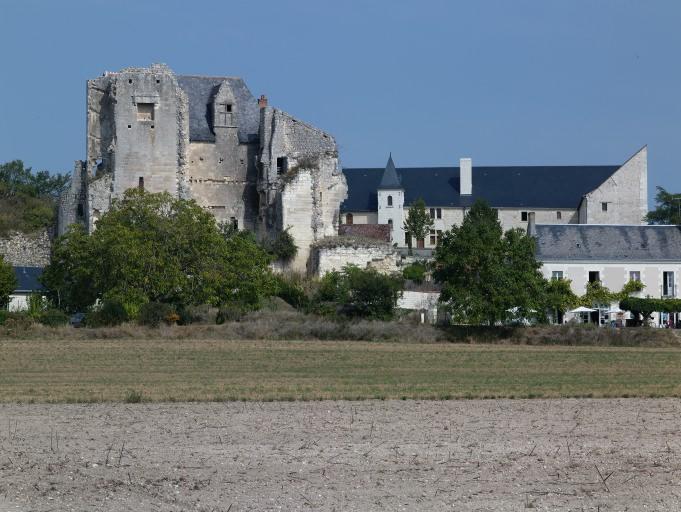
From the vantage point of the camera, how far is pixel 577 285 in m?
59.0

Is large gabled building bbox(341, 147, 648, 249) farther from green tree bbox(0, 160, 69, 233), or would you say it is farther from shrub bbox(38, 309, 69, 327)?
shrub bbox(38, 309, 69, 327)

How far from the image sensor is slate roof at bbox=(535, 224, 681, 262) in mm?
59750

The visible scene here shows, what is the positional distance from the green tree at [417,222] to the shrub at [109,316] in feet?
137

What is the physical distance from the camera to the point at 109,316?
46.4 metres

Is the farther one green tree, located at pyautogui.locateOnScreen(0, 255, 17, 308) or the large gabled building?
the large gabled building

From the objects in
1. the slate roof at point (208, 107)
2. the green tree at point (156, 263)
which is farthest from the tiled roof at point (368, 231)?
the green tree at point (156, 263)

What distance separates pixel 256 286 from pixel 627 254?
57.5 feet

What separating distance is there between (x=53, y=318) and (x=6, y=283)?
9236 millimetres

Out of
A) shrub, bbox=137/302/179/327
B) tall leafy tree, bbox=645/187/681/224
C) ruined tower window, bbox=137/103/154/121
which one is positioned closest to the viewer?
shrub, bbox=137/302/179/327

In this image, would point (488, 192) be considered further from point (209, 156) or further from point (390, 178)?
point (209, 156)

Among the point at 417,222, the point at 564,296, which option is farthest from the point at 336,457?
the point at 417,222

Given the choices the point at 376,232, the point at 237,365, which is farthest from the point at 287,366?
the point at 376,232

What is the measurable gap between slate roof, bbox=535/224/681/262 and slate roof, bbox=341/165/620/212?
90.9 ft

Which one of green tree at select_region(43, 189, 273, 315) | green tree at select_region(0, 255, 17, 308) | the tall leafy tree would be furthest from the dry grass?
the tall leafy tree
